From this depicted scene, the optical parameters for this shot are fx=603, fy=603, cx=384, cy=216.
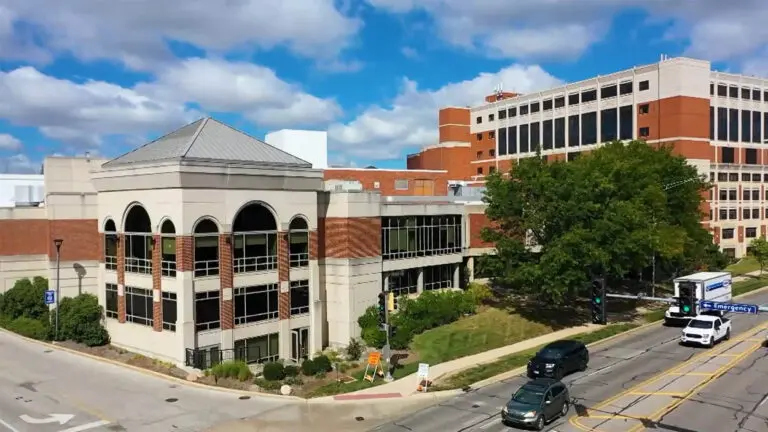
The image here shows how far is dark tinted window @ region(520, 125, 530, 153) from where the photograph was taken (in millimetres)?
106600

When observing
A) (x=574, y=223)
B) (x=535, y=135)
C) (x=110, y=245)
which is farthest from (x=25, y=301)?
(x=535, y=135)

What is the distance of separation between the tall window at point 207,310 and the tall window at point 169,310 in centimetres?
130

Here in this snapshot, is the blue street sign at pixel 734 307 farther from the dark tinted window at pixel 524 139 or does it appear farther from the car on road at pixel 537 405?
the dark tinted window at pixel 524 139

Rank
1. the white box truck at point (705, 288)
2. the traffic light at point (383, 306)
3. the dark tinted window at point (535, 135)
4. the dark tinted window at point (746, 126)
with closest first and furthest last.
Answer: the traffic light at point (383, 306)
the white box truck at point (705, 288)
the dark tinted window at point (746, 126)
the dark tinted window at point (535, 135)

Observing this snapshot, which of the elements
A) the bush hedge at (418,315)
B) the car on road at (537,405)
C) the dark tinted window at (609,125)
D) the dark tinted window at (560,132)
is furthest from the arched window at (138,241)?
the dark tinted window at (560,132)

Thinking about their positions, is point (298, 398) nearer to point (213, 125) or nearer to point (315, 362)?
point (315, 362)

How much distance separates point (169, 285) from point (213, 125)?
11.9 m

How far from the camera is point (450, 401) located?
95.0ft

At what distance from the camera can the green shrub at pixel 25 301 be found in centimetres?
4456

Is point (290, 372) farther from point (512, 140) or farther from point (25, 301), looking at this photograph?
point (512, 140)

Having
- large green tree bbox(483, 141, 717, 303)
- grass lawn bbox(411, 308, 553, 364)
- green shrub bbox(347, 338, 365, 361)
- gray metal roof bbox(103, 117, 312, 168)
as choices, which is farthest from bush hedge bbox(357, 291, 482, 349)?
gray metal roof bbox(103, 117, 312, 168)

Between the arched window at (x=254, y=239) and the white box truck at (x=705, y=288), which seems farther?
the white box truck at (x=705, y=288)

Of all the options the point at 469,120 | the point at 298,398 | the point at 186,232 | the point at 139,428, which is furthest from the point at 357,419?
the point at 469,120

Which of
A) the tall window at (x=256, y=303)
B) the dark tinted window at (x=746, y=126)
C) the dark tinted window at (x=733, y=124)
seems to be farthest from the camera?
the dark tinted window at (x=746, y=126)
